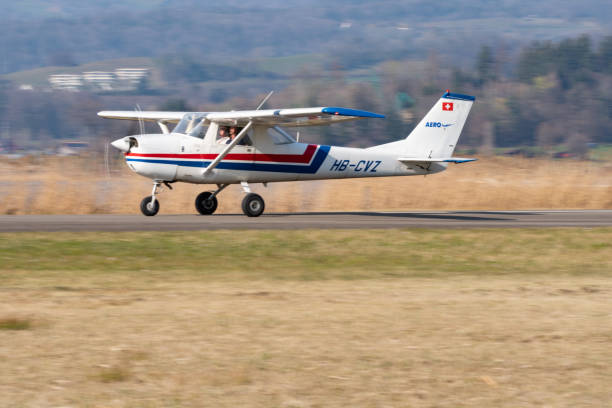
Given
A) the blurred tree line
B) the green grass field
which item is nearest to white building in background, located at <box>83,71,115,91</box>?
the blurred tree line

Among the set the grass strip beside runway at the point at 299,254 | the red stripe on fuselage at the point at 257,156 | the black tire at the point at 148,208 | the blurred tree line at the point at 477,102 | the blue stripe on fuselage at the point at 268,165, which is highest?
the blurred tree line at the point at 477,102

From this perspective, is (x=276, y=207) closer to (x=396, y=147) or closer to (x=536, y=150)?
(x=396, y=147)

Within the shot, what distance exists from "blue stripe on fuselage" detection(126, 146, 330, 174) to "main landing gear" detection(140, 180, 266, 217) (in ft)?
1.46

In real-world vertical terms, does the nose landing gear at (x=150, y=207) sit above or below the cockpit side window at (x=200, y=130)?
below

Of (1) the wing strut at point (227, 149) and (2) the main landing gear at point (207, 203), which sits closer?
(1) the wing strut at point (227, 149)

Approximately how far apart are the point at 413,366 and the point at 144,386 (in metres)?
2.01

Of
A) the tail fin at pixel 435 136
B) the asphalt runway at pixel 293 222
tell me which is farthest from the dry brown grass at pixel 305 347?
the tail fin at pixel 435 136

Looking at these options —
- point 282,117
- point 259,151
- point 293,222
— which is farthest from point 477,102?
point 293,222

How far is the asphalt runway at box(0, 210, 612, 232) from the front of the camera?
52.3ft

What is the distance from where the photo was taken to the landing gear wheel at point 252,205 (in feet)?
62.8

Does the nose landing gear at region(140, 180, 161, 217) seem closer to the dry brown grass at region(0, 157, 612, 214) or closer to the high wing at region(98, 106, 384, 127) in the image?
the high wing at region(98, 106, 384, 127)

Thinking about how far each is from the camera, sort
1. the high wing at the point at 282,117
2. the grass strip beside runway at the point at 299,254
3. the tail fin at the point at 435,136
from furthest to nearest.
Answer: the tail fin at the point at 435,136 < the high wing at the point at 282,117 < the grass strip beside runway at the point at 299,254

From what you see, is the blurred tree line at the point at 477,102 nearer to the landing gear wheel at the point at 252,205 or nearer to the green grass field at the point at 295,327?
the landing gear wheel at the point at 252,205

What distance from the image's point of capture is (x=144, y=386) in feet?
19.6
